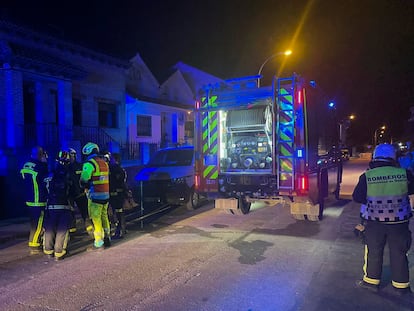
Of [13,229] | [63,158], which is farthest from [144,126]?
[63,158]

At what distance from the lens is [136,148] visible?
18.3 m

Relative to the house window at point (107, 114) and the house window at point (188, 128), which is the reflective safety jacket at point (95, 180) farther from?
the house window at point (188, 128)

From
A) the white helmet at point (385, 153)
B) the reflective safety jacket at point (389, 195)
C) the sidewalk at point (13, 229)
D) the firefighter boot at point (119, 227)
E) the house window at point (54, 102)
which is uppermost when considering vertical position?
the house window at point (54, 102)

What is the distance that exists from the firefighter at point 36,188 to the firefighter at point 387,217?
4813mm

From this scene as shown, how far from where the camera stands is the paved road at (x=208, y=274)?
3977 millimetres

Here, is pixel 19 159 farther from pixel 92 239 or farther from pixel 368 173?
pixel 368 173

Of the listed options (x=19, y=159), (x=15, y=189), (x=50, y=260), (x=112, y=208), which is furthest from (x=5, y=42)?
(x=50, y=260)

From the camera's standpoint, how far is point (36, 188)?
5930mm

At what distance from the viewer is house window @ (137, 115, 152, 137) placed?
21273mm

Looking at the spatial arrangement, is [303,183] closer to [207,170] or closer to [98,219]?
[207,170]

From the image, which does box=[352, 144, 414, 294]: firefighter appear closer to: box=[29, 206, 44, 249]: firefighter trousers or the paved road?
the paved road

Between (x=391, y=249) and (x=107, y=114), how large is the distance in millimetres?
16356

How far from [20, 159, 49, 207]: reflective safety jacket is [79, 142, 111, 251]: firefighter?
23.9 inches

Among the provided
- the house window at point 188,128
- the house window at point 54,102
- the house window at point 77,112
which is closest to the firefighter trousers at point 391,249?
the house window at point 54,102
